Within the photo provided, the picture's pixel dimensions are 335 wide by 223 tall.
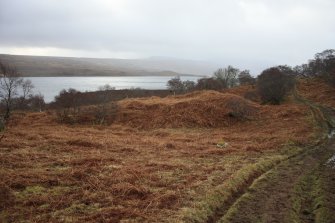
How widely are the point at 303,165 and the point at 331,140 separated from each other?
847cm

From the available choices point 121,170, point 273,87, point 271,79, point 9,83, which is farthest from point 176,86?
point 121,170

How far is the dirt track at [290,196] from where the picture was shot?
13.4 metres

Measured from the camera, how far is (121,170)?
18703mm

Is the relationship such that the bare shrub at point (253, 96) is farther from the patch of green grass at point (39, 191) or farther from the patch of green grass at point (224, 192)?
the patch of green grass at point (39, 191)

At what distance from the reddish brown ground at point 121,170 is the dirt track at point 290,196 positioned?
1743mm

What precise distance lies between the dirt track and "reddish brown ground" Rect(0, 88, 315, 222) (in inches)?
68.6

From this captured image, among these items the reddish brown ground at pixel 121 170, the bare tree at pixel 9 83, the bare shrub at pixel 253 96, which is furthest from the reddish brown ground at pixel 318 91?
the bare tree at pixel 9 83

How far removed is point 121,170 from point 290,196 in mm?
8132

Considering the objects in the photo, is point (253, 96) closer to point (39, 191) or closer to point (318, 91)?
point (318, 91)

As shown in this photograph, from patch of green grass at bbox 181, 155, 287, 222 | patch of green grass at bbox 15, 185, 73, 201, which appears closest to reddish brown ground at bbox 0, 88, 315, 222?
patch of green grass at bbox 15, 185, 73, 201

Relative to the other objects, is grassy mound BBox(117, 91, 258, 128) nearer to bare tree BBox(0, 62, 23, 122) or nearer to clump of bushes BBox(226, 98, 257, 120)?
clump of bushes BBox(226, 98, 257, 120)

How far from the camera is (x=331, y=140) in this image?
92.1 ft

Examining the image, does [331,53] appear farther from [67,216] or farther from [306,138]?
[67,216]

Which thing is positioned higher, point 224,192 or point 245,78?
point 245,78
